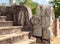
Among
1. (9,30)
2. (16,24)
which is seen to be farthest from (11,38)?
(16,24)

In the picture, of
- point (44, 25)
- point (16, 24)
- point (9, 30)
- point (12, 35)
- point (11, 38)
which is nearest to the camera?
point (11, 38)

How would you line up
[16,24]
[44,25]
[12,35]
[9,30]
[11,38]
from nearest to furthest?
[11,38] → [12,35] → [9,30] → [44,25] → [16,24]

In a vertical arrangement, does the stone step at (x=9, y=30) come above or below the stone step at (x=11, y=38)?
above

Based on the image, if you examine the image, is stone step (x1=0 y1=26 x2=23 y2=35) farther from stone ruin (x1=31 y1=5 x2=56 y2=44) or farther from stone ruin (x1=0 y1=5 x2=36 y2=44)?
stone ruin (x1=31 y1=5 x2=56 y2=44)

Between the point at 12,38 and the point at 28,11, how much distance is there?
48.2 inches

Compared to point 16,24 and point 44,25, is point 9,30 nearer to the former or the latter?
point 16,24

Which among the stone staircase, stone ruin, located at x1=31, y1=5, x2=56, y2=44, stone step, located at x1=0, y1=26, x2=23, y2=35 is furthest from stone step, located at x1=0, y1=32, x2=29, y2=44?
stone ruin, located at x1=31, y1=5, x2=56, y2=44

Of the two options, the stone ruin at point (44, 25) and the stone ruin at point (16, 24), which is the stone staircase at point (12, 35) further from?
the stone ruin at point (44, 25)

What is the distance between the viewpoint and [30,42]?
128 inches

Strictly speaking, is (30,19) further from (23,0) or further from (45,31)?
(23,0)

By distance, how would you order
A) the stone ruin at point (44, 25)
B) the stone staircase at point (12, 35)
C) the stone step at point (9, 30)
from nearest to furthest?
1. the stone staircase at point (12, 35)
2. the stone step at point (9, 30)
3. the stone ruin at point (44, 25)

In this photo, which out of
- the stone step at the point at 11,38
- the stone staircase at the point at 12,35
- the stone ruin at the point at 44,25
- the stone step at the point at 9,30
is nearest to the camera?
the stone step at the point at 11,38

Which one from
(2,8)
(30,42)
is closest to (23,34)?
(30,42)

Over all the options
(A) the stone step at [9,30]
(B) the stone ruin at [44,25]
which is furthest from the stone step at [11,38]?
(B) the stone ruin at [44,25]
